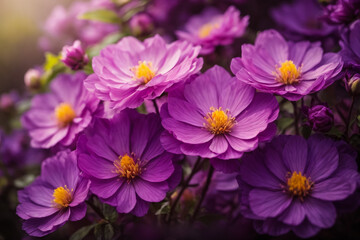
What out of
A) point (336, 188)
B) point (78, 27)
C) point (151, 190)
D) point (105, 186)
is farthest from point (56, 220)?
point (78, 27)

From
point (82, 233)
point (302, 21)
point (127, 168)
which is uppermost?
point (127, 168)

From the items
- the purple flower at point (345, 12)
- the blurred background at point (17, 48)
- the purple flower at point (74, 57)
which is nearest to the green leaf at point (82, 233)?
the purple flower at point (74, 57)

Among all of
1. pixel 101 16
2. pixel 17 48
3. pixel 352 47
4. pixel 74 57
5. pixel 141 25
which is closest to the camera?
pixel 352 47

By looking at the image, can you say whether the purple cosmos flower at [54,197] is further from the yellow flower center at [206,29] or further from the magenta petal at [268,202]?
the yellow flower center at [206,29]

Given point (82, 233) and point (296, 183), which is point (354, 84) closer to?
point (296, 183)

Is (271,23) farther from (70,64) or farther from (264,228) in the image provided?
(264,228)

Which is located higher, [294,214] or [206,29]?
[206,29]

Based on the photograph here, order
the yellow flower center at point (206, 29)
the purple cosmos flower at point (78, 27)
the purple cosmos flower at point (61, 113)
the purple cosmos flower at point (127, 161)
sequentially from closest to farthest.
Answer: the purple cosmos flower at point (127, 161), the purple cosmos flower at point (61, 113), the yellow flower center at point (206, 29), the purple cosmos flower at point (78, 27)
